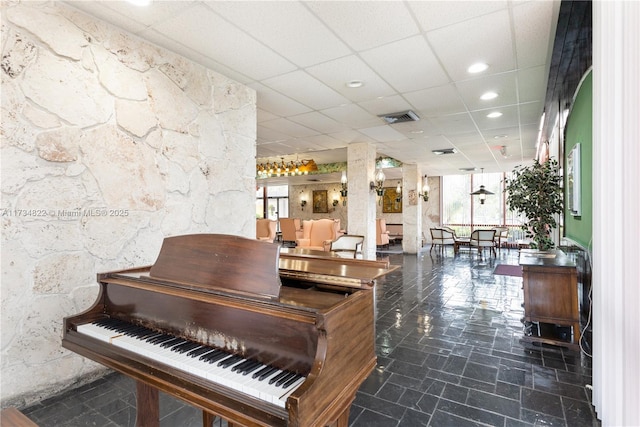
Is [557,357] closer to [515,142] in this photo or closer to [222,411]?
[222,411]

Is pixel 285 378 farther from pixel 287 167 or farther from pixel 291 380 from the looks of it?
pixel 287 167

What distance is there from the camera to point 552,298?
3035 mm

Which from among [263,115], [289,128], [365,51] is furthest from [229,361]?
[289,128]

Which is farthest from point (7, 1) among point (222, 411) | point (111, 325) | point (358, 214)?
point (358, 214)

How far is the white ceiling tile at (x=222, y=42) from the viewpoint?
7.73 ft

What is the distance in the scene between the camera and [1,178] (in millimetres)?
1908

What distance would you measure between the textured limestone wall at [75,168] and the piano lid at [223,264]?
3.60ft

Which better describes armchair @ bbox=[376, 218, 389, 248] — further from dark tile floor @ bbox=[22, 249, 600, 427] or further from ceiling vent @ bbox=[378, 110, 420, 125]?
dark tile floor @ bbox=[22, 249, 600, 427]

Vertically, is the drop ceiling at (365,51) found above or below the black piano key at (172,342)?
above

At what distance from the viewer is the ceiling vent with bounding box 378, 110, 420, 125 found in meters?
4.55

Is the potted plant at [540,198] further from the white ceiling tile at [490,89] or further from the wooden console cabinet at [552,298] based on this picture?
the white ceiling tile at [490,89]

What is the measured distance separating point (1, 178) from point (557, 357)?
444 centimetres

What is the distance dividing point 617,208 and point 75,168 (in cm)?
337

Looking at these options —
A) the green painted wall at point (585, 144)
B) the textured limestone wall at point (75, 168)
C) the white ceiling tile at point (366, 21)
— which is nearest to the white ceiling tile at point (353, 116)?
the white ceiling tile at point (366, 21)
